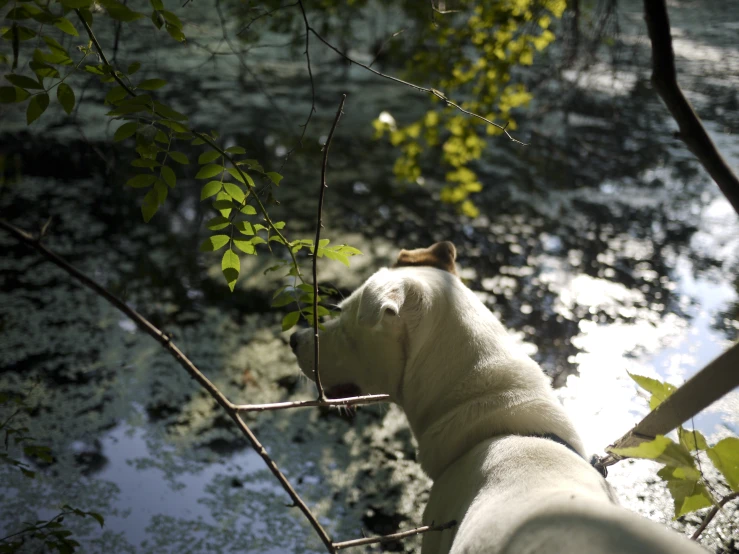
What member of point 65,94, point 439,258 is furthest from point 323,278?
point 65,94

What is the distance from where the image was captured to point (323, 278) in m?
4.18

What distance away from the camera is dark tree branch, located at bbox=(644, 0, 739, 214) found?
1.35 m

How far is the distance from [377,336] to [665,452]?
2.89 feet

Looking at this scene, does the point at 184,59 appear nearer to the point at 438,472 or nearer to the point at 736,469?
the point at 438,472

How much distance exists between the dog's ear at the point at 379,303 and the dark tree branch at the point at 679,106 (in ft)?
2.39

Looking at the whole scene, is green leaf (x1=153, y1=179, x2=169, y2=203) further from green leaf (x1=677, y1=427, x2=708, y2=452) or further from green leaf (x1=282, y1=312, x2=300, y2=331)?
green leaf (x1=677, y1=427, x2=708, y2=452)

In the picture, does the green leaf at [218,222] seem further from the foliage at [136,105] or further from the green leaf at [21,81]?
the green leaf at [21,81]

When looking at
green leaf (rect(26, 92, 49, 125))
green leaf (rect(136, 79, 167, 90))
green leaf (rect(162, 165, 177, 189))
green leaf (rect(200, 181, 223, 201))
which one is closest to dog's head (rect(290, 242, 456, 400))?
green leaf (rect(200, 181, 223, 201))

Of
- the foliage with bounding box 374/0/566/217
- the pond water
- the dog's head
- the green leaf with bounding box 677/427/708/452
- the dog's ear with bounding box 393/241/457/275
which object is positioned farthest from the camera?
→ the foliage with bounding box 374/0/566/217

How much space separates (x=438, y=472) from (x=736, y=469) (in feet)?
2.68

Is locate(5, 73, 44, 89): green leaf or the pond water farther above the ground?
locate(5, 73, 44, 89): green leaf

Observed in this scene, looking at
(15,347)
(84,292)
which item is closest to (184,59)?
(84,292)

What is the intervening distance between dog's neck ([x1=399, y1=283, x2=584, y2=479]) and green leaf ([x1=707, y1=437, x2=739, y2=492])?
519 millimetres

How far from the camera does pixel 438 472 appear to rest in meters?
1.68
